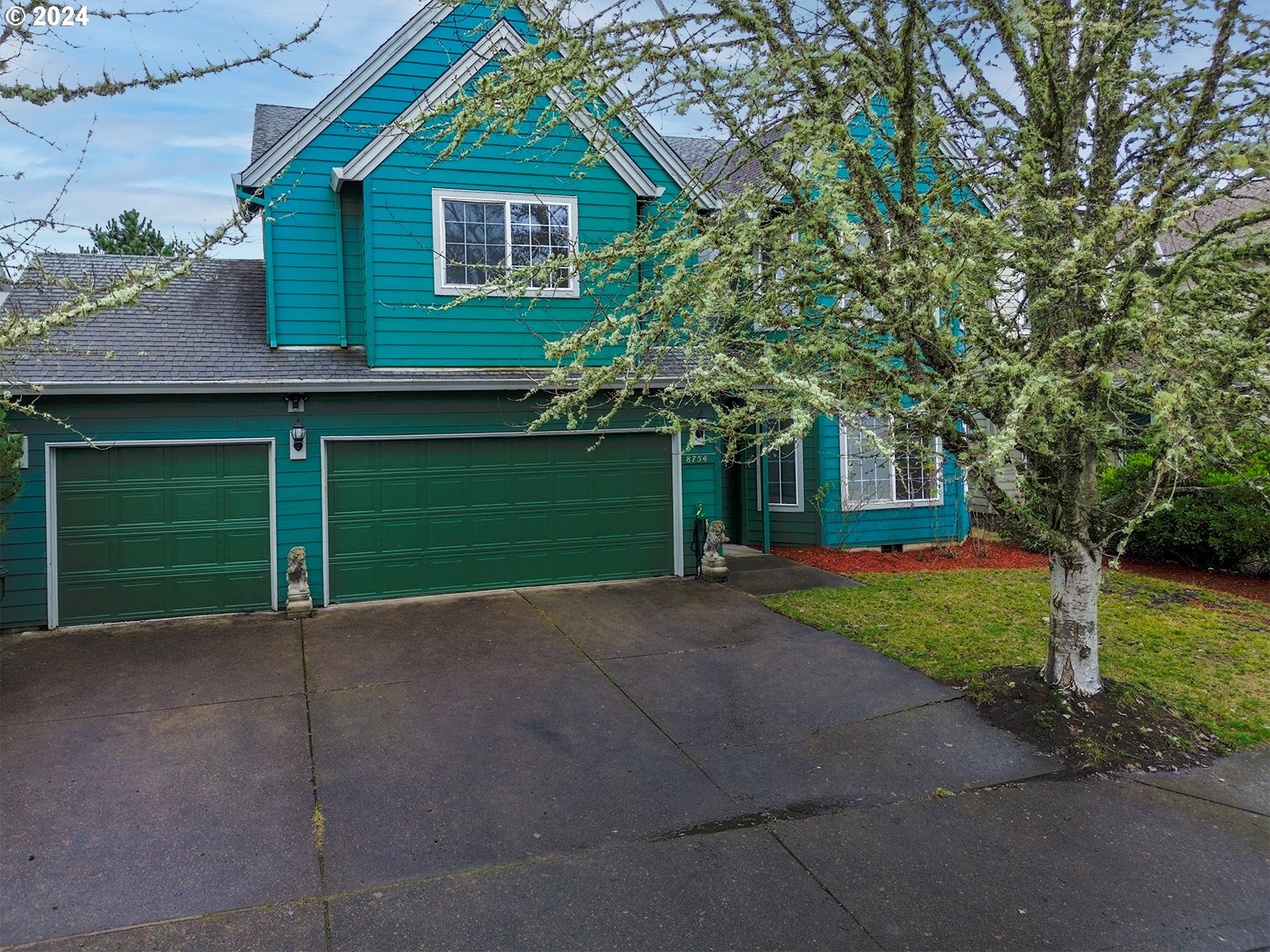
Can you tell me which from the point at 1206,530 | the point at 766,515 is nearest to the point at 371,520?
the point at 766,515

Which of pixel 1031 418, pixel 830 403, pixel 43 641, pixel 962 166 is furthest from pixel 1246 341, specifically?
pixel 43 641

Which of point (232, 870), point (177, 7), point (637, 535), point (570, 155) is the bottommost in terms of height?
point (232, 870)

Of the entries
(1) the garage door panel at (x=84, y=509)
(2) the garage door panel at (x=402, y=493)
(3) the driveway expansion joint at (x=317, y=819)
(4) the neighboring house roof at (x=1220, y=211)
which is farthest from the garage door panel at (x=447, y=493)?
(4) the neighboring house roof at (x=1220, y=211)

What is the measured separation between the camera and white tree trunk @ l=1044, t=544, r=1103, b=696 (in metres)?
5.64

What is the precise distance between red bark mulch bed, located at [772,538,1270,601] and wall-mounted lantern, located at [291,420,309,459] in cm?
694

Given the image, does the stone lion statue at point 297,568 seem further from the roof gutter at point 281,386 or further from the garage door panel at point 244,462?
the roof gutter at point 281,386

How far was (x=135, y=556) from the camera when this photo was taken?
8.61 meters

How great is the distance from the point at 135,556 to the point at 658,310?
6677 millimetres

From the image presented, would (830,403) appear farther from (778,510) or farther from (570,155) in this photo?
(778,510)

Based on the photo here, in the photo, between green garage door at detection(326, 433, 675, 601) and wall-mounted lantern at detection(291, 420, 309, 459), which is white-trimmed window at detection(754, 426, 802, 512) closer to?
green garage door at detection(326, 433, 675, 601)

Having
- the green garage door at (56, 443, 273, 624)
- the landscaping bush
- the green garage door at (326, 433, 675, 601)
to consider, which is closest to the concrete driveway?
the green garage door at (56, 443, 273, 624)

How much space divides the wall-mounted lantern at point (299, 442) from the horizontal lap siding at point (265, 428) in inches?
2.4

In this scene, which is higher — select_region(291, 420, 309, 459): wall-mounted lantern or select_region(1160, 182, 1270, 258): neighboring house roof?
select_region(1160, 182, 1270, 258): neighboring house roof

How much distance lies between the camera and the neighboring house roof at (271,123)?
35.9ft
